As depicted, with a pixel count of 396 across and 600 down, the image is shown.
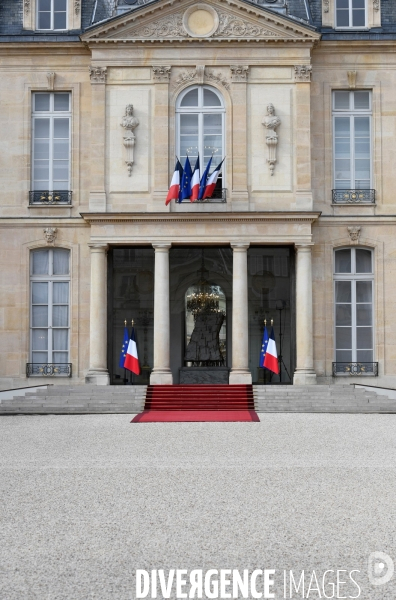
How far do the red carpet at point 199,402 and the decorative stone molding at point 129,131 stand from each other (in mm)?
5851

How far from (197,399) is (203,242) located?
4.38 metres

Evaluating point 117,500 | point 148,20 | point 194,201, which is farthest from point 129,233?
point 117,500

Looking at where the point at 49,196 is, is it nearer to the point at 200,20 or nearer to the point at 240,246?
the point at 240,246

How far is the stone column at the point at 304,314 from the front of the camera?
24.4m

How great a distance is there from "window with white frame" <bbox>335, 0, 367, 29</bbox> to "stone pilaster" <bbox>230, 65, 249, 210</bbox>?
3.27 metres

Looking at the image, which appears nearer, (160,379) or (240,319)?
(160,379)

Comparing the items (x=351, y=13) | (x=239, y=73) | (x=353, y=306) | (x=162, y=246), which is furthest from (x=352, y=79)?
(x=162, y=246)

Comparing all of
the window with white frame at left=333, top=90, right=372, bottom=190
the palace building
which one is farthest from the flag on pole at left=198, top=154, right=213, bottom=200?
the window with white frame at left=333, top=90, right=372, bottom=190

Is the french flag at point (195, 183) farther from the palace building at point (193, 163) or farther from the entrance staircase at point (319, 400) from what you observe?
the entrance staircase at point (319, 400)

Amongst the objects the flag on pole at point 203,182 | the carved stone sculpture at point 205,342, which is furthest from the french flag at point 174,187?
the carved stone sculpture at point 205,342

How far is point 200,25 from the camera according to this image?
2498cm

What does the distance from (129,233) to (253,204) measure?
10.7ft

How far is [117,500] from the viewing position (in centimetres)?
913

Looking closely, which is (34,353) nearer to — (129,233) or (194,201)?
(129,233)
